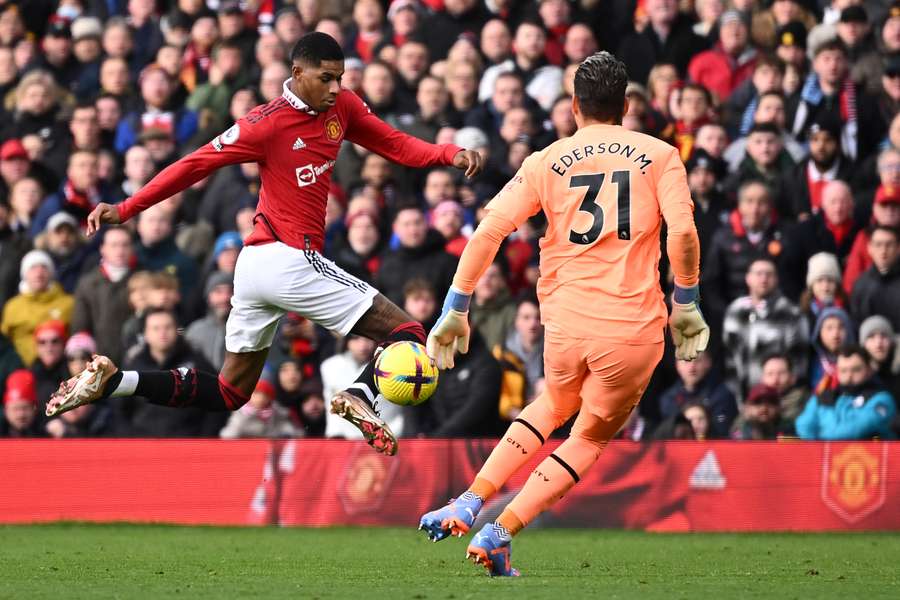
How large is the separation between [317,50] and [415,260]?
462cm

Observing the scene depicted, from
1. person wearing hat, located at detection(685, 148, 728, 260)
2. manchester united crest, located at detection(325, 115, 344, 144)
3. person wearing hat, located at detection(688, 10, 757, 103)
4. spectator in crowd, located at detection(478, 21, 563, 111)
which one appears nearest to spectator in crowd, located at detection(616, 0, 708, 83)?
person wearing hat, located at detection(688, 10, 757, 103)

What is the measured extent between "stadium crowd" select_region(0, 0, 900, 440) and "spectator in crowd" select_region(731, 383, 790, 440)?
0.02m

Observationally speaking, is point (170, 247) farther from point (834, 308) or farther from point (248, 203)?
point (834, 308)

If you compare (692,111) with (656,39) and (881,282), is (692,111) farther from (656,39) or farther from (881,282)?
(881,282)

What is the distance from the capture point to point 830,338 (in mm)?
12531

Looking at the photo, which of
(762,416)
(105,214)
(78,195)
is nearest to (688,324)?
(105,214)

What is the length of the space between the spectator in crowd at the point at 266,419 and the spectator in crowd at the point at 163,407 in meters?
0.18

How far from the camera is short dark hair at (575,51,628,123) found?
806cm

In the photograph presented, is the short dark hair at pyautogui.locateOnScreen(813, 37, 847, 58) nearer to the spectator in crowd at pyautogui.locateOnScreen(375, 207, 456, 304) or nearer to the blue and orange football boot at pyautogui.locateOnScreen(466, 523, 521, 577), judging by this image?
the spectator in crowd at pyautogui.locateOnScreen(375, 207, 456, 304)

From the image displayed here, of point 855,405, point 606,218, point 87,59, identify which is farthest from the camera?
point 87,59

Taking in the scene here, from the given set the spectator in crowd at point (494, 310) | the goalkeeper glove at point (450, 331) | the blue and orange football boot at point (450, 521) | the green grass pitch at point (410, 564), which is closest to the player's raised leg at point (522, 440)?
the blue and orange football boot at point (450, 521)

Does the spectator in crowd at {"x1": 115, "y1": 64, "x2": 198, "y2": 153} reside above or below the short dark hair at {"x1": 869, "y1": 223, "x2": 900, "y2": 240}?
above

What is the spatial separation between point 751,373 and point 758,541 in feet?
6.29

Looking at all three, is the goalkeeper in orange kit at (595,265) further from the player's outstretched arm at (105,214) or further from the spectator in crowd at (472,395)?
the spectator in crowd at (472,395)
